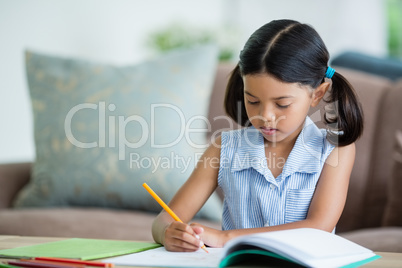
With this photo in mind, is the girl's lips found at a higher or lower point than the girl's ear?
lower

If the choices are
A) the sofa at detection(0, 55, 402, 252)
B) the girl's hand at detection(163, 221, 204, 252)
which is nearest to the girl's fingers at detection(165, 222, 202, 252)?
the girl's hand at detection(163, 221, 204, 252)

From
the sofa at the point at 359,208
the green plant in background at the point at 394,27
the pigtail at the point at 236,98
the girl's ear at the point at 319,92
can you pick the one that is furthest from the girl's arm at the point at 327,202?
the green plant in background at the point at 394,27

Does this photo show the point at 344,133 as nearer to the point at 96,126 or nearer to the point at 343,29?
the point at 96,126

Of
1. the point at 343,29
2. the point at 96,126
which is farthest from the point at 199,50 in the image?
the point at 343,29

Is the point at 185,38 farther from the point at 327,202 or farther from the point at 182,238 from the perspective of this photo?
the point at 182,238

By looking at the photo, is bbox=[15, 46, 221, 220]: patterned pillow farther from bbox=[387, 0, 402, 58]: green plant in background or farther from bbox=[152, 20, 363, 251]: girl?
bbox=[387, 0, 402, 58]: green plant in background

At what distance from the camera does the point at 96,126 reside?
2297 mm

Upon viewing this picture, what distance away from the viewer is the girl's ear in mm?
1284

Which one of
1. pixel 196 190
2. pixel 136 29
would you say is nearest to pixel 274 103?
pixel 196 190

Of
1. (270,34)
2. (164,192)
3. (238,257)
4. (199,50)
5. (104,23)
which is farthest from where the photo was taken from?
(104,23)

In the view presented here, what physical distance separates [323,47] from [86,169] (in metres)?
1.28

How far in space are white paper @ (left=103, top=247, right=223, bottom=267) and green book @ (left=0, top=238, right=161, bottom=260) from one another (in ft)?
0.08

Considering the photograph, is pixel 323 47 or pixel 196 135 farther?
pixel 196 135

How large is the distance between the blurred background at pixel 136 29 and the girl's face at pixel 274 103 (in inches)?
68.4
